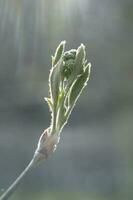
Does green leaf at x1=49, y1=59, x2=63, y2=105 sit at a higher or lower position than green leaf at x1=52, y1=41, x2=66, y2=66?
lower

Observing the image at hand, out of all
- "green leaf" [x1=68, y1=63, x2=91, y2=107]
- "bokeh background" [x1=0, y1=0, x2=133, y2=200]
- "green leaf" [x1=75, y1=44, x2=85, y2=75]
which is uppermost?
"bokeh background" [x1=0, y1=0, x2=133, y2=200]

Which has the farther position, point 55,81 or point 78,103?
point 78,103

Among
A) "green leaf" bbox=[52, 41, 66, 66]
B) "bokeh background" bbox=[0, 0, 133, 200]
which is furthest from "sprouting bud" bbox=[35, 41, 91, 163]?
"bokeh background" bbox=[0, 0, 133, 200]

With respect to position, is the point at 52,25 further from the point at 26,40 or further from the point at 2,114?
the point at 2,114

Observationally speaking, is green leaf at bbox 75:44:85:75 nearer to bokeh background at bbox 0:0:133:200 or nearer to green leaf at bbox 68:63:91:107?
green leaf at bbox 68:63:91:107

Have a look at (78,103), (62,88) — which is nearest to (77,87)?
(62,88)

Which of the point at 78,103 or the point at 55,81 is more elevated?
the point at 78,103

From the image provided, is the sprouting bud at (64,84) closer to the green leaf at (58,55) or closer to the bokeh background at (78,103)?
the green leaf at (58,55)

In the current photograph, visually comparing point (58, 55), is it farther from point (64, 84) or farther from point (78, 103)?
point (78, 103)
